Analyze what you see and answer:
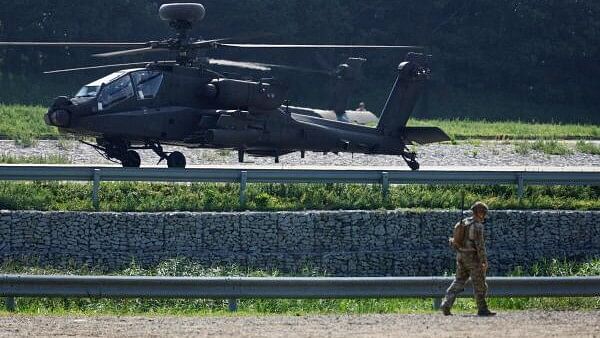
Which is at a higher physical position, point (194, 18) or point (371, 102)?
point (194, 18)

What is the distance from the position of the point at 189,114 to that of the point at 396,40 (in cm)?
3285

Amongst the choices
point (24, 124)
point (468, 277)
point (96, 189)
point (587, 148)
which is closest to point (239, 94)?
point (96, 189)

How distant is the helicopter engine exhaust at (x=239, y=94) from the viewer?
24484 mm

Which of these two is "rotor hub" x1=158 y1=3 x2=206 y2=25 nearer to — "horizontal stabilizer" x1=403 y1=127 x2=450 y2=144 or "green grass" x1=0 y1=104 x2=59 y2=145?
"horizontal stabilizer" x1=403 y1=127 x2=450 y2=144

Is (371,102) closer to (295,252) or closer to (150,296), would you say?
(295,252)

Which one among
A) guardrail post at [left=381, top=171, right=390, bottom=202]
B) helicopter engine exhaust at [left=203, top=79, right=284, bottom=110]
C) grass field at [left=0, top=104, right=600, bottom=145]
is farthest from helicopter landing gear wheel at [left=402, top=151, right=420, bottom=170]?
grass field at [left=0, top=104, right=600, bottom=145]

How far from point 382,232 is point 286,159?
10.7 metres

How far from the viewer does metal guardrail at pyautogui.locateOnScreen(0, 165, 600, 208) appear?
2169 centimetres

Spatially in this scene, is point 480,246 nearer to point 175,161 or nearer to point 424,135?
point 175,161

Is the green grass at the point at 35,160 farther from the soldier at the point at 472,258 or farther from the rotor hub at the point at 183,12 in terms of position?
the soldier at the point at 472,258

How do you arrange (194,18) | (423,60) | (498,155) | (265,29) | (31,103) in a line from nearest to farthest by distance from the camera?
(194,18), (423,60), (498,155), (31,103), (265,29)

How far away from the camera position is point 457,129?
41.9 meters

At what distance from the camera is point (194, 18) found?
23.4 metres

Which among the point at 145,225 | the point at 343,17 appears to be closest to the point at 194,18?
the point at 145,225
